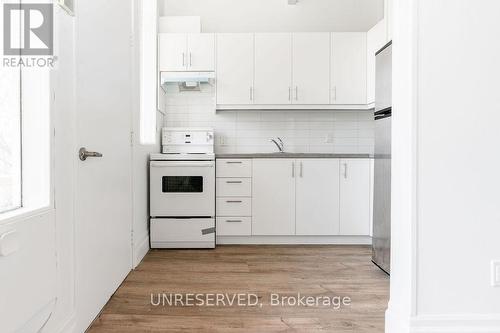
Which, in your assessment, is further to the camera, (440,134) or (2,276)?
(440,134)

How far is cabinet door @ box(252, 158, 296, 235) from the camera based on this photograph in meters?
3.49

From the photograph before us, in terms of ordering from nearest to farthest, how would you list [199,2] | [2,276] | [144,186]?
[2,276]
[144,186]
[199,2]

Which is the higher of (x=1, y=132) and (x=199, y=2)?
(x=199, y=2)

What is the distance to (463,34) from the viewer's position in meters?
1.55

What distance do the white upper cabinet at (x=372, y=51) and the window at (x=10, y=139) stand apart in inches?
123

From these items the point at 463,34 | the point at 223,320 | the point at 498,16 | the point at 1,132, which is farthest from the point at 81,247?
the point at 498,16

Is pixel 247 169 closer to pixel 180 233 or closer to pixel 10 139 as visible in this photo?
pixel 180 233

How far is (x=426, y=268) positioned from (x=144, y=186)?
244 cm

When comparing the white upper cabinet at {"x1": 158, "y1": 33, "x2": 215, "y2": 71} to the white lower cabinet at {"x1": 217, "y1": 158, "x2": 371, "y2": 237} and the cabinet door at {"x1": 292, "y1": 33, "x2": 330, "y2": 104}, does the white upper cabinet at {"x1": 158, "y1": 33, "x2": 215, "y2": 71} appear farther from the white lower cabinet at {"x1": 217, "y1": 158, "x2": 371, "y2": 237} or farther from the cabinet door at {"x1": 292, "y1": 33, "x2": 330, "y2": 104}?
the white lower cabinet at {"x1": 217, "y1": 158, "x2": 371, "y2": 237}

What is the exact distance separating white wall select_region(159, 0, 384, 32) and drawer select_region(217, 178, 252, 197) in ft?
6.07

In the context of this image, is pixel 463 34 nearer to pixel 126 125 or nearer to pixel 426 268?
pixel 426 268

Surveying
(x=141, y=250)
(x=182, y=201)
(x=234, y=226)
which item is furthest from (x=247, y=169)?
(x=141, y=250)

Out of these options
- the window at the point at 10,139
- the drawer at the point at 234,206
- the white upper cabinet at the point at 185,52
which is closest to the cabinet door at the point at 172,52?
the white upper cabinet at the point at 185,52

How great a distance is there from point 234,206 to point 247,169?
395 mm
